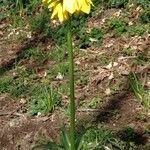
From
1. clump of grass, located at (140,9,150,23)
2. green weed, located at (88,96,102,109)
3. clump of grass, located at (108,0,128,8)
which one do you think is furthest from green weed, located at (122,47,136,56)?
clump of grass, located at (108,0,128,8)

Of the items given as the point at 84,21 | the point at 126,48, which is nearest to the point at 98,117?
the point at 126,48

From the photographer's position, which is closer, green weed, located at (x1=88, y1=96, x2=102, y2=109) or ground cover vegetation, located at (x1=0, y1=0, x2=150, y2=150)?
ground cover vegetation, located at (x1=0, y1=0, x2=150, y2=150)

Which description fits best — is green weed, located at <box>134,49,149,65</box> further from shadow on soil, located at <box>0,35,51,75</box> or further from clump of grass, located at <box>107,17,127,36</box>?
shadow on soil, located at <box>0,35,51,75</box>

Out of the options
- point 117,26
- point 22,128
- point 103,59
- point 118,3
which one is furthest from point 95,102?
point 118,3

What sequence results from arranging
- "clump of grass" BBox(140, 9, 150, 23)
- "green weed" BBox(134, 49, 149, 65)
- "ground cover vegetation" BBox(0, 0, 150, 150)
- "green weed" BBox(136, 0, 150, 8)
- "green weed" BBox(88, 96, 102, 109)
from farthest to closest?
"green weed" BBox(136, 0, 150, 8), "clump of grass" BBox(140, 9, 150, 23), "green weed" BBox(134, 49, 149, 65), "green weed" BBox(88, 96, 102, 109), "ground cover vegetation" BBox(0, 0, 150, 150)

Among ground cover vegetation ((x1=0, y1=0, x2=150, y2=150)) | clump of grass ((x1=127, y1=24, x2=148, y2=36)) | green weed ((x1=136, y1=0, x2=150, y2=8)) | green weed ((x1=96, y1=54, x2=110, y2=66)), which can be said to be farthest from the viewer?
green weed ((x1=136, y1=0, x2=150, y2=8))

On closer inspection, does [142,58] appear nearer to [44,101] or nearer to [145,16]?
[145,16]

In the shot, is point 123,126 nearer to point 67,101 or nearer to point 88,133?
point 88,133
